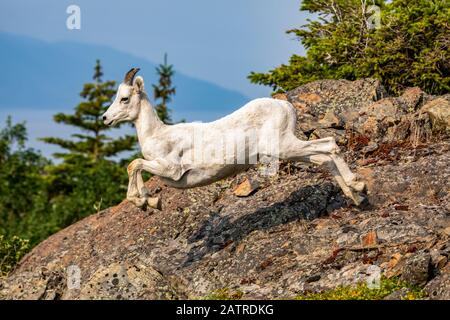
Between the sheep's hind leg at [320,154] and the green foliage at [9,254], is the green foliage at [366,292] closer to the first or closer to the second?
the sheep's hind leg at [320,154]

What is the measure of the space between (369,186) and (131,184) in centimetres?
471

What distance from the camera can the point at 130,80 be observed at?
15266 mm

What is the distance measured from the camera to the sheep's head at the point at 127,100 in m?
15.2

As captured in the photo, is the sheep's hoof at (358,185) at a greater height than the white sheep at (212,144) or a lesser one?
lesser

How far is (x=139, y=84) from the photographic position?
1530 centimetres

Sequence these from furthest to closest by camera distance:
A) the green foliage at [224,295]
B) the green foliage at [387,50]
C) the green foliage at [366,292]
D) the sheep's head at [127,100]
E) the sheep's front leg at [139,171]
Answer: the green foliage at [387,50], the sheep's head at [127,100], the sheep's front leg at [139,171], the green foliage at [224,295], the green foliage at [366,292]

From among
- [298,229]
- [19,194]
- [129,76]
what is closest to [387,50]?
[298,229]

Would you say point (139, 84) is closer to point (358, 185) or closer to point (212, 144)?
point (212, 144)

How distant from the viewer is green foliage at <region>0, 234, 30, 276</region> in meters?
20.7

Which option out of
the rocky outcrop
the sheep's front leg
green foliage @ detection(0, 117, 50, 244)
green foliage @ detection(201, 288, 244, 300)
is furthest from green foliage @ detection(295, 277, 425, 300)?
green foliage @ detection(0, 117, 50, 244)

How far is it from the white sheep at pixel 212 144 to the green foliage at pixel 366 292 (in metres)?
2.27

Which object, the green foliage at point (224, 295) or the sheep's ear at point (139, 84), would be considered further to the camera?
the sheep's ear at point (139, 84)

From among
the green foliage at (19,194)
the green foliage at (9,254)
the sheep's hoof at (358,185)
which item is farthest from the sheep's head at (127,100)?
the green foliage at (19,194)

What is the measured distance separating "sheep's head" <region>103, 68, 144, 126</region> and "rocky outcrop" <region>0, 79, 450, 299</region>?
2.45 meters
